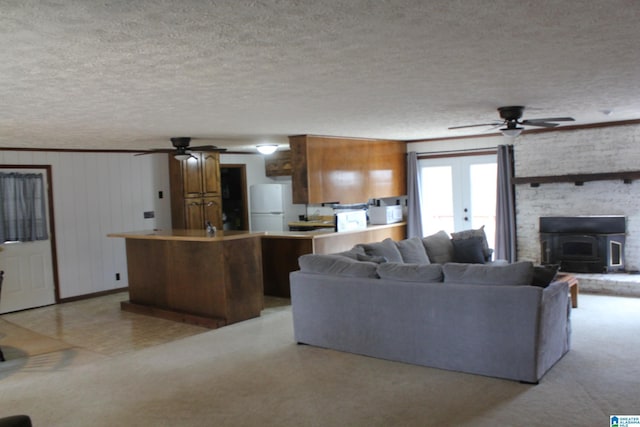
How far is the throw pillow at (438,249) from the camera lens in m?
7.04

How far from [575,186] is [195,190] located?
5.72 meters

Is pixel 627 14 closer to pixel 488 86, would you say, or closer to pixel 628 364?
pixel 488 86

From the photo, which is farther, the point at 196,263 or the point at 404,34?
the point at 196,263

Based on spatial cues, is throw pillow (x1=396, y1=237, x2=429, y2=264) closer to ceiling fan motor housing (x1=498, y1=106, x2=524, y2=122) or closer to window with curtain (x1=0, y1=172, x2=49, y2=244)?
ceiling fan motor housing (x1=498, y1=106, x2=524, y2=122)

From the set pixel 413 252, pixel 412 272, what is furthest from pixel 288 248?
pixel 412 272

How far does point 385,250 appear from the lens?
248 inches

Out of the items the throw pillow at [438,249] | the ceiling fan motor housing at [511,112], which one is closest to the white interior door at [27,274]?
the throw pillow at [438,249]

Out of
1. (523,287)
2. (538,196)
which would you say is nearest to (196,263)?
(523,287)

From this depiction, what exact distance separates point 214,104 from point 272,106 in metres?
0.51

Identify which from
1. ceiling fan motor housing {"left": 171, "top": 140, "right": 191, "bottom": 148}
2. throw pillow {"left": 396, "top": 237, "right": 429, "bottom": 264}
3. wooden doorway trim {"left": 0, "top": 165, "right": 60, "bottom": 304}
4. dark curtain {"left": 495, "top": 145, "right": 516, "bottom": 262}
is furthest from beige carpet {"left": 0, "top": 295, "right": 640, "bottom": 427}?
wooden doorway trim {"left": 0, "top": 165, "right": 60, "bottom": 304}

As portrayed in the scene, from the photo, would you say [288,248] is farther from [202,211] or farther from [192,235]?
[202,211]

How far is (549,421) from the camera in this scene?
131 inches

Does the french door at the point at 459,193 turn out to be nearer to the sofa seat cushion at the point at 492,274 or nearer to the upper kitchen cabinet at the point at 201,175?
the upper kitchen cabinet at the point at 201,175

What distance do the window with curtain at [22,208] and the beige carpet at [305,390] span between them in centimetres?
299
